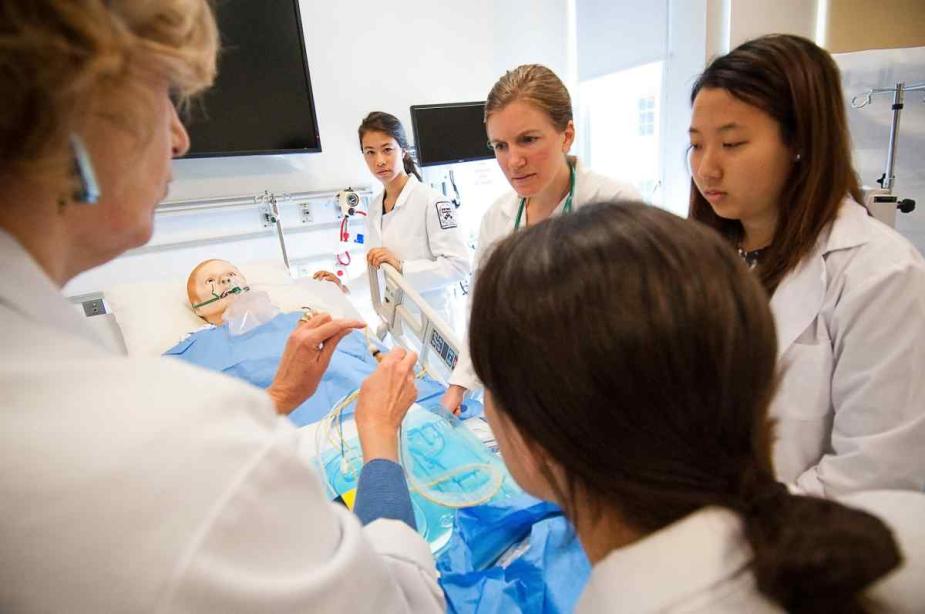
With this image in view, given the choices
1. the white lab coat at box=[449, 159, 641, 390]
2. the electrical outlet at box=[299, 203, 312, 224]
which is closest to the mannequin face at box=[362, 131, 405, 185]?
the electrical outlet at box=[299, 203, 312, 224]

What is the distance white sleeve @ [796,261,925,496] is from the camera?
88cm

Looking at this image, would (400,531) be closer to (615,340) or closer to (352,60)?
(615,340)

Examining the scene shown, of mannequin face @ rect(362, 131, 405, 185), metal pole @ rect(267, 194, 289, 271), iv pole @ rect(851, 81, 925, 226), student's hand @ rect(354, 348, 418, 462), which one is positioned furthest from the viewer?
metal pole @ rect(267, 194, 289, 271)

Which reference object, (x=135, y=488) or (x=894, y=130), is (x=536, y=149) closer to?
(x=135, y=488)

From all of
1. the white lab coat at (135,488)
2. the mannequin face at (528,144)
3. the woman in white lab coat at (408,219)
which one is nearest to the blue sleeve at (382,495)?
the white lab coat at (135,488)

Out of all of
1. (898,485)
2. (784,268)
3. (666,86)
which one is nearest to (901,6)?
(666,86)

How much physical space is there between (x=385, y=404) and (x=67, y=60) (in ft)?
2.36

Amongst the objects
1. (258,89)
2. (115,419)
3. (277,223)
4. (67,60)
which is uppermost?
(258,89)

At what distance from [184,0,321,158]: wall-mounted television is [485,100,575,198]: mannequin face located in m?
1.66

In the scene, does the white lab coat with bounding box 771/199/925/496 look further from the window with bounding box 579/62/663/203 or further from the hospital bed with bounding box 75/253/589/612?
the window with bounding box 579/62/663/203

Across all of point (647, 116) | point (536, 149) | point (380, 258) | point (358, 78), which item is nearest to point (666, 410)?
point (536, 149)

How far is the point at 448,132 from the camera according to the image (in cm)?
348

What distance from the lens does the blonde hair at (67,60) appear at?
34 cm

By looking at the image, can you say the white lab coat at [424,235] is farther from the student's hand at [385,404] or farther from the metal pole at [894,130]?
the metal pole at [894,130]
